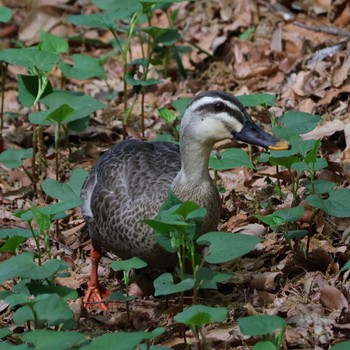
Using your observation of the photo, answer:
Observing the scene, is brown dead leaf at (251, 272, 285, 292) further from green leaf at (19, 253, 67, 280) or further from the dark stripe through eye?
green leaf at (19, 253, 67, 280)

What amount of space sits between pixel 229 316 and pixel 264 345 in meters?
1.01

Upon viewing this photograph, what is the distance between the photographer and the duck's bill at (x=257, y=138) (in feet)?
17.1

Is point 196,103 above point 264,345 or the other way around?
above

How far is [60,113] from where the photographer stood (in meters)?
6.36

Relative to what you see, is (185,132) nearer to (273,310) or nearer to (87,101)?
(273,310)

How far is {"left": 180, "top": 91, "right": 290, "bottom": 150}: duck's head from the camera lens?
522 cm

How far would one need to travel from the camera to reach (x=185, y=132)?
5363 millimetres

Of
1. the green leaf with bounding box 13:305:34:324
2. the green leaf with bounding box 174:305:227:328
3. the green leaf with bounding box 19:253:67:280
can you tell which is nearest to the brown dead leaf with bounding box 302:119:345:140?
the green leaf with bounding box 19:253:67:280

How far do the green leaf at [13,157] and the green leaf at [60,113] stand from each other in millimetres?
637

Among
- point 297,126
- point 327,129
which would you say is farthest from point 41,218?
point 327,129

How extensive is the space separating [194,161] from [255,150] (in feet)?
6.45

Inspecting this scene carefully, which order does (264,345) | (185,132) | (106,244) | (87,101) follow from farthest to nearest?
1. (87,101)
2. (106,244)
3. (185,132)
4. (264,345)

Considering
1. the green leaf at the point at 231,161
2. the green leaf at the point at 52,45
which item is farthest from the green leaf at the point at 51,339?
the green leaf at the point at 52,45

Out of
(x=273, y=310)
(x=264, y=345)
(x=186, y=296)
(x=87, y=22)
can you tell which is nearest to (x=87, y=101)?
(x=87, y=22)
